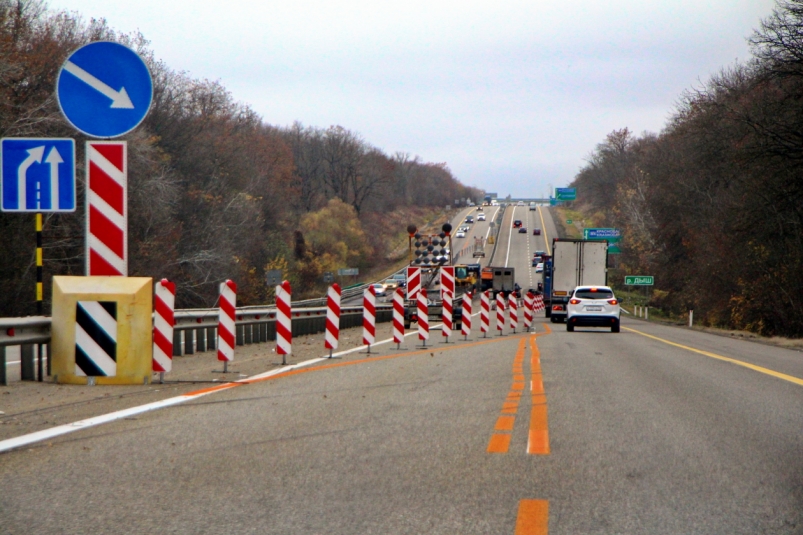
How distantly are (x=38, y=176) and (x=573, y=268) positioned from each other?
34786 millimetres

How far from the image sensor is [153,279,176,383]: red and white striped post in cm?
1092

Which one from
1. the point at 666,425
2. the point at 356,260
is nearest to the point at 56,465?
the point at 666,425

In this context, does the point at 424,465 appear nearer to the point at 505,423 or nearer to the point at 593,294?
the point at 505,423

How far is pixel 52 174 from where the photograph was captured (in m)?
11.5

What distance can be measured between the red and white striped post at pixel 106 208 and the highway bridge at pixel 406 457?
142 cm

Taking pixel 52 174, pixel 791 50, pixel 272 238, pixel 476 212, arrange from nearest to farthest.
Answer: pixel 52 174 < pixel 791 50 < pixel 272 238 < pixel 476 212

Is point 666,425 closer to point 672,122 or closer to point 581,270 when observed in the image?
point 581,270

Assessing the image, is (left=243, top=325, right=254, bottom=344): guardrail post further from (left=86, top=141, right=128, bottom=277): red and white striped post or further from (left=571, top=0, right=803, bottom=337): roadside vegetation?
(left=571, top=0, right=803, bottom=337): roadside vegetation

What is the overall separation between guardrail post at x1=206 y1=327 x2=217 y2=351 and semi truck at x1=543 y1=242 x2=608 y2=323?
26.6 m

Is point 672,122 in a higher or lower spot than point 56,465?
higher

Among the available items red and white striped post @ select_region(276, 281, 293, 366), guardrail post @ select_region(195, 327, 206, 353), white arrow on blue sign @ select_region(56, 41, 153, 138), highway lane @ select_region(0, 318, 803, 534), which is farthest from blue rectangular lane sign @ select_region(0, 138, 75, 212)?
guardrail post @ select_region(195, 327, 206, 353)

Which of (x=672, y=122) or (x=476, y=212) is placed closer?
(x=672, y=122)

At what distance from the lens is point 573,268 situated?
144ft

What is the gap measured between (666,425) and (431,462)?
2.71 metres
